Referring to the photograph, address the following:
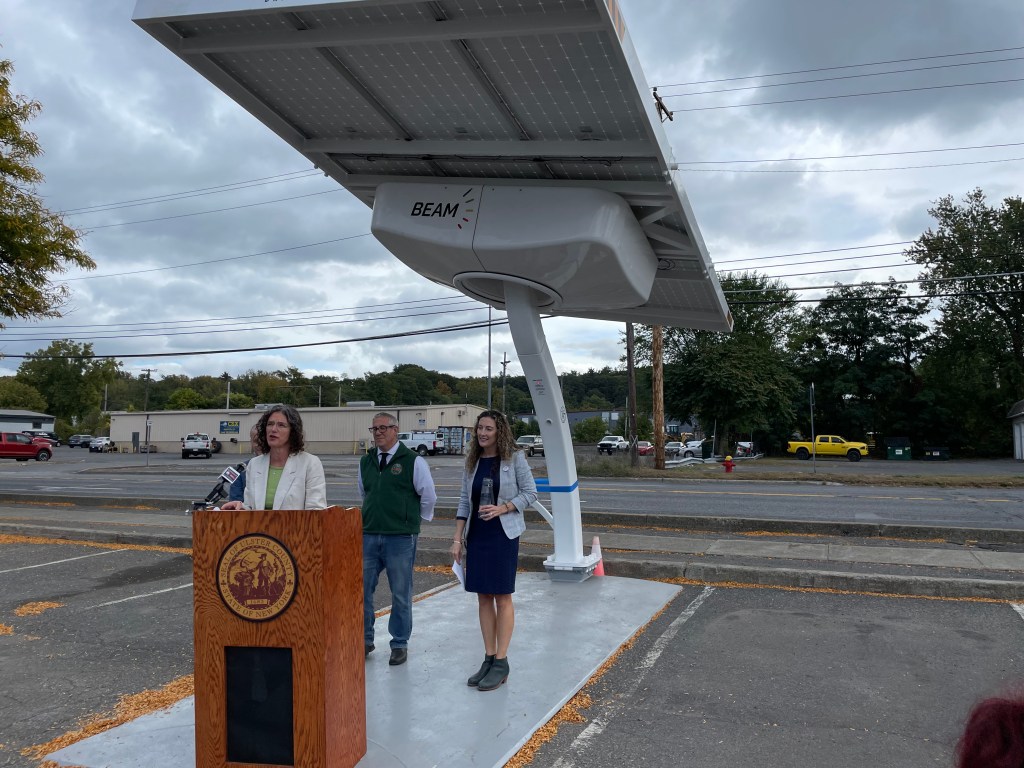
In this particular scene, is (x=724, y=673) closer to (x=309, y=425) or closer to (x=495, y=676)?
(x=495, y=676)

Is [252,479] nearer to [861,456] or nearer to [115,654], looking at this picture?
[115,654]

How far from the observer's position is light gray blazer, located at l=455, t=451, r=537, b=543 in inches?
192

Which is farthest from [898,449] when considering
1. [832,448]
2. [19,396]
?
[19,396]

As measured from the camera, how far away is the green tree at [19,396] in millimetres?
88500

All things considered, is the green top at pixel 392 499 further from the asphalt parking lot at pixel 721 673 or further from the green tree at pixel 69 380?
the green tree at pixel 69 380

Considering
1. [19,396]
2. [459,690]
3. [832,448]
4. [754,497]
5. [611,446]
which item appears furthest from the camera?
[19,396]

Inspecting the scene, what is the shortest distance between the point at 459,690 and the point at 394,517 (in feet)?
3.96

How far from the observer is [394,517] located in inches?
202

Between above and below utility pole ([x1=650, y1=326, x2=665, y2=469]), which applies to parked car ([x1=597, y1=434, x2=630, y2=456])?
below

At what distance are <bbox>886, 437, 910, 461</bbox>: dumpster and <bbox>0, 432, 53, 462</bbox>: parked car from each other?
51.9 meters

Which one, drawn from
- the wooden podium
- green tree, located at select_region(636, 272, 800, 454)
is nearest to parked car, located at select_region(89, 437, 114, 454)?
green tree, located at select_region(636, 272, 800, 454)

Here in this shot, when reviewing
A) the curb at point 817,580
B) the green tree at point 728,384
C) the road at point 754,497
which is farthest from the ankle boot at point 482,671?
the green tree at point 728,384

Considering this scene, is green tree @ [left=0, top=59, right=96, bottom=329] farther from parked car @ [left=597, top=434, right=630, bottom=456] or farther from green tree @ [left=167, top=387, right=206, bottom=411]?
green tree @ [left=167, top=387, right=206, bottom=411]

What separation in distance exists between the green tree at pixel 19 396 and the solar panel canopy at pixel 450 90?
9892 cm
